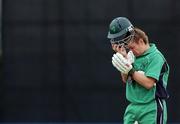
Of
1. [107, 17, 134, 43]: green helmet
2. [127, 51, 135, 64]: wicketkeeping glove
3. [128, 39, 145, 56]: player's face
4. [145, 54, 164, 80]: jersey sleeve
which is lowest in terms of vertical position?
[145, 54, 164, 80]: jersey sleeve

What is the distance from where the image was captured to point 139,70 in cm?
595

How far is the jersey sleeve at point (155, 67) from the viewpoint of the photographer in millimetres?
5832

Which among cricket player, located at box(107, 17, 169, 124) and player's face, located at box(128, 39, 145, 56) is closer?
cricket player, located at box(107, 17, 169, 124)

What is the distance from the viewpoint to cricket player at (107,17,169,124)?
5805 mm

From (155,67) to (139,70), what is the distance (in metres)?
0.14

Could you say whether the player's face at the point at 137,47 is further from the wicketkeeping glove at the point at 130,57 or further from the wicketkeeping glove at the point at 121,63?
the wicketkeeping glove at the point at 121,63

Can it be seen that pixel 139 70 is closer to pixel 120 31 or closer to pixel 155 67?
pixel 155 67

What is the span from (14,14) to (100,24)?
3.99 ft

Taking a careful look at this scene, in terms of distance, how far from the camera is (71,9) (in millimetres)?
11008

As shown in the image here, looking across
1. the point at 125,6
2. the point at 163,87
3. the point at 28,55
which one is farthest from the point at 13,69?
the point at 163,87

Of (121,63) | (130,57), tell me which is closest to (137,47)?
(130,57)

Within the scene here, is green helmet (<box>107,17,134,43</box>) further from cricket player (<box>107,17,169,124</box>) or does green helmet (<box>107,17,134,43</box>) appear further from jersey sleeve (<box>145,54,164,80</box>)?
jersey sleeve (<box>145,54,164,80</box>)

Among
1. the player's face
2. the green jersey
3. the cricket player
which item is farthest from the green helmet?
the green jersey

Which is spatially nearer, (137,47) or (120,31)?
(120,31)
